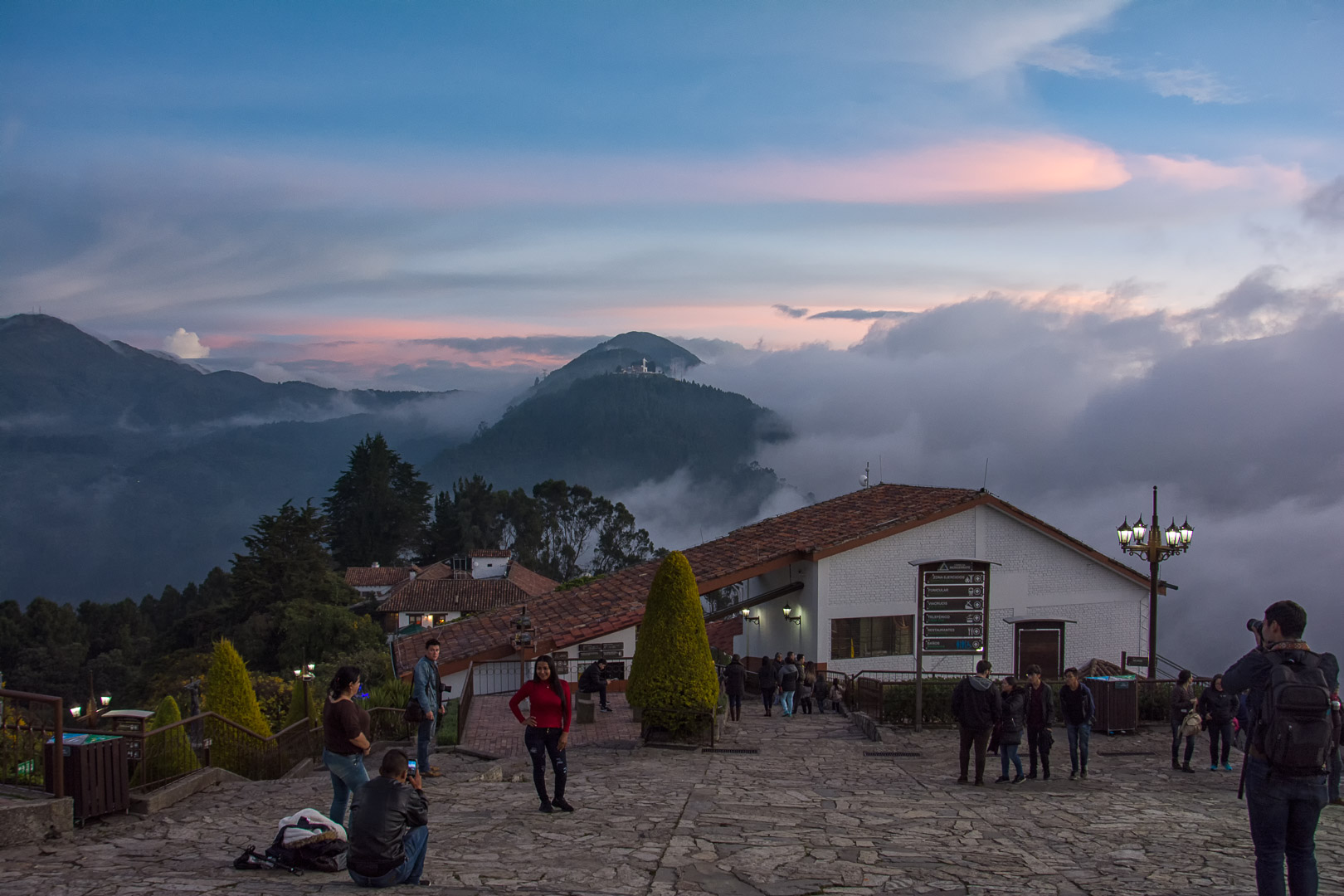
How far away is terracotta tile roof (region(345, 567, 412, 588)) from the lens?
86.8m

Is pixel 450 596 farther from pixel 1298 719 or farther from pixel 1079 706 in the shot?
pixel 1298 719

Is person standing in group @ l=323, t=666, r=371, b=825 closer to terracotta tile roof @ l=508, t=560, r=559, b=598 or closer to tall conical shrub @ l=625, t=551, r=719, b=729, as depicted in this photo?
tall conical shrub @ l=625, t=551, r=719, b=729

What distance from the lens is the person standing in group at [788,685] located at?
20188mm

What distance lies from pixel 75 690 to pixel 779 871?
89.0m

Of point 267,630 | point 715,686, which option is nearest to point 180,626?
point 267,630

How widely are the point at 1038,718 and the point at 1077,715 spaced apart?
61 centimetres

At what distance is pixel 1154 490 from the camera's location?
21703mm

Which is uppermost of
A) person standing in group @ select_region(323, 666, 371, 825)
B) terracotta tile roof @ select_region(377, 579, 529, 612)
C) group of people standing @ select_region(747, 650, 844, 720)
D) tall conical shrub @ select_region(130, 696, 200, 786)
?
person standing in group @ select_region(323, 666, 371, 825)

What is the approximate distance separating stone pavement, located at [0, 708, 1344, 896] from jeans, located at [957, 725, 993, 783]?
268 mm

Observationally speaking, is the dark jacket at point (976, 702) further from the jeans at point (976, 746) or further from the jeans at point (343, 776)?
the jeans at point (343, 776)

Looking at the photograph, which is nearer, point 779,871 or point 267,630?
point 779,871

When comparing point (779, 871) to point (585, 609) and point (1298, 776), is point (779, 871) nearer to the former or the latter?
point (1298, 776)

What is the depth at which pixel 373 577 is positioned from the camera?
87625 millimetres

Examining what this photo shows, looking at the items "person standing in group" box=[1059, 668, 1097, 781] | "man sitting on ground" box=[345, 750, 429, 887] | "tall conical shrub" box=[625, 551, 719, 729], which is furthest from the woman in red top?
"person standing in group" box=[1059, 668, 1097, 781]
